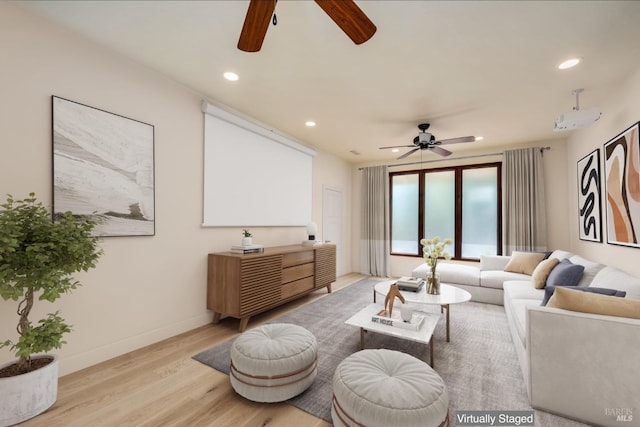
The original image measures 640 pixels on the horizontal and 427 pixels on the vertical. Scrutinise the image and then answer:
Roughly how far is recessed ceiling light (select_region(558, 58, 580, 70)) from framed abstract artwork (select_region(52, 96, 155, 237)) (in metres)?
3.94

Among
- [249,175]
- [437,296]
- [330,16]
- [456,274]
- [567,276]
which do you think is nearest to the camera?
[330,16]

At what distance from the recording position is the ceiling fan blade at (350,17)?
1259 millimetres

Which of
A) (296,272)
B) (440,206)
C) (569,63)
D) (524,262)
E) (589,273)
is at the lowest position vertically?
(296,272)

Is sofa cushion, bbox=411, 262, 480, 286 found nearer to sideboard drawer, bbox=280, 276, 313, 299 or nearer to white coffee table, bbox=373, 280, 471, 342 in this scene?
white coffee table, bbox=373, 280, 471, 342

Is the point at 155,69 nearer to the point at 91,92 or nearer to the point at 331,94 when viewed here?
the point at 91,92

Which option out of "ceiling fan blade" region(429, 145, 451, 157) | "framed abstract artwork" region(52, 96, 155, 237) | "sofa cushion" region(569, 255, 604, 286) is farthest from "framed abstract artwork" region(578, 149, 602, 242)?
"framed abstract artwork" region(52, 96, 155, 237)

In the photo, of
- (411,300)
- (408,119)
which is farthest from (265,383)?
(408,119)

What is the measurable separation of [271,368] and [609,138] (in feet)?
13.7

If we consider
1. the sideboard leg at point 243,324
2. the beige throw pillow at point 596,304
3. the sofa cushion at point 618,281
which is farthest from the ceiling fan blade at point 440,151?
the sideboard leg at point 243,324

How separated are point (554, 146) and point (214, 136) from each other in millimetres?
5476

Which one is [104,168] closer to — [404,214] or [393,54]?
[393,54]

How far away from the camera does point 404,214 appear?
598 cm

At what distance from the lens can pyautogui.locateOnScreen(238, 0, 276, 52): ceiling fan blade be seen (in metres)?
1.25

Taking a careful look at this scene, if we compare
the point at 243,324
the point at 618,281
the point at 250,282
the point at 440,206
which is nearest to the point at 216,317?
the point at 243,324
